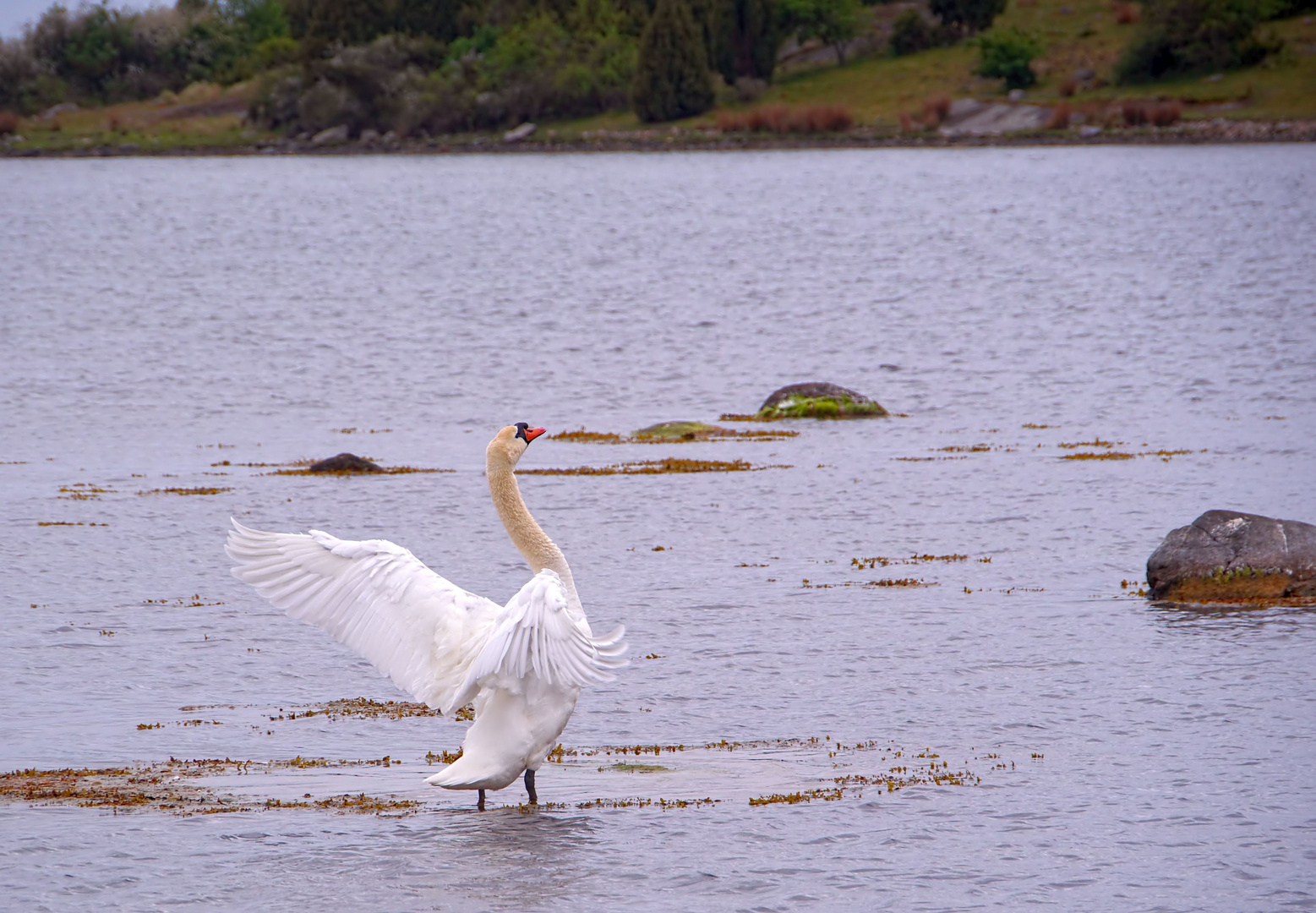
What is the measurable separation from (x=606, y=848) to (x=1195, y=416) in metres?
20.1

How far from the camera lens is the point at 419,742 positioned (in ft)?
36.9

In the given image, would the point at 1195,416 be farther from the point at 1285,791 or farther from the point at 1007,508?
the point at 1285,791

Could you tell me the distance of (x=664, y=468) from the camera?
73.0ft

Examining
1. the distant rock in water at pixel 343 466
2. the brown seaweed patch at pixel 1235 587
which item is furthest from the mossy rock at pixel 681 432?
the brown seaweed patch at pixel 1235 587

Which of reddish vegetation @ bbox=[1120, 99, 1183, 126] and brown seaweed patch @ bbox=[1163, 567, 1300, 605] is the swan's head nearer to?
brown seaweed patch @ bbox=[1163, 567, 1300, 605]

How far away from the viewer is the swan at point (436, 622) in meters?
9.33

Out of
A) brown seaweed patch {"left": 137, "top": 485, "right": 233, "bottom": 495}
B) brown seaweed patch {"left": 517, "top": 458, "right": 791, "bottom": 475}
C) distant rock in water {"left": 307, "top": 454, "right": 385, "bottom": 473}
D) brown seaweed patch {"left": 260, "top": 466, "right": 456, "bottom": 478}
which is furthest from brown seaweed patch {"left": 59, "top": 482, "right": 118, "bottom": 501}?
brown seaweed patch {"left": 517, "top": 458, "right": 791, "bottom": 475}

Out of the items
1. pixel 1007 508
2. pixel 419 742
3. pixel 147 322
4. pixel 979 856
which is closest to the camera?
pixel 979 856

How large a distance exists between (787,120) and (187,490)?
10512cm

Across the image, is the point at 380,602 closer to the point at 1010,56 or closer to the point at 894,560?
the point at 894,560

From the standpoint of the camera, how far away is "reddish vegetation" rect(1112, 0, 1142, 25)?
122438mm

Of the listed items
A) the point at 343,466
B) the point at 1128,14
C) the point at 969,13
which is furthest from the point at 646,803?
the point at 969,13

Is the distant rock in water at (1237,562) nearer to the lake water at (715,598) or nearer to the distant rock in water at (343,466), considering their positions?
the lake water at (715,598)

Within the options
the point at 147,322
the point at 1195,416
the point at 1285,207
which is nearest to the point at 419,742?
the point at 1195,416
